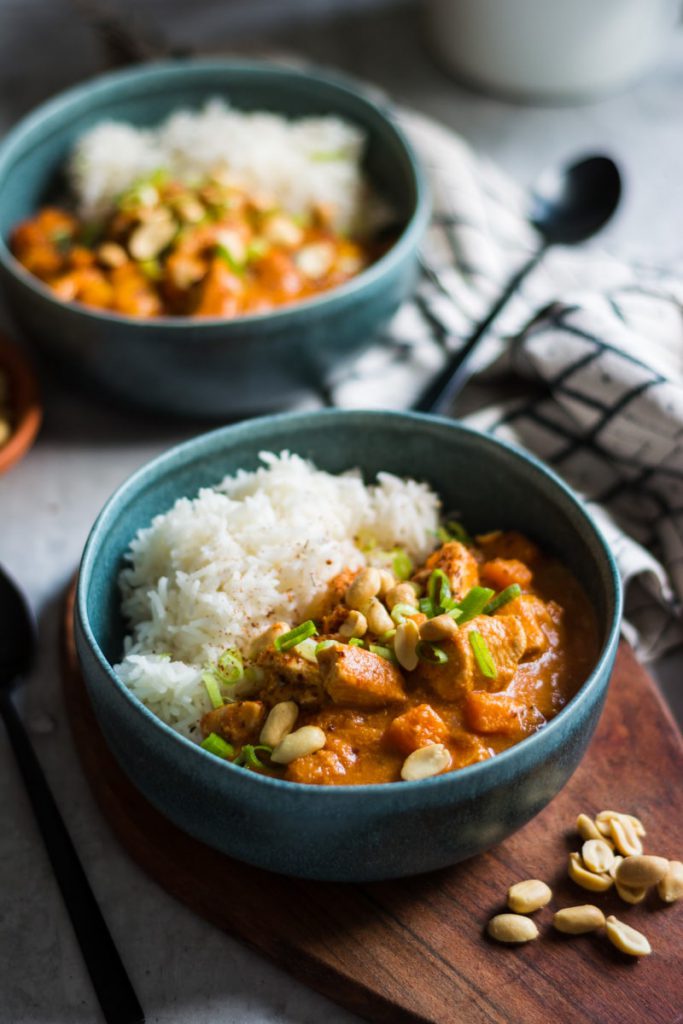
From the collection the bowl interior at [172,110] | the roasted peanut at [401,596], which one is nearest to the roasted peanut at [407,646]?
the roasted peanut at [401,596]

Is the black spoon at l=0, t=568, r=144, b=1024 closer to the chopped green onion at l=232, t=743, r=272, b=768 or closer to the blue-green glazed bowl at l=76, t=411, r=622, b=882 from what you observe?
the blue-green glazed bowl at l=76, t=411, r=622, b=882

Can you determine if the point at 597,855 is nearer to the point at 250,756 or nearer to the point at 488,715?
the point at 488,715

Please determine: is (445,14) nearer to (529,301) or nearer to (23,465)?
(529,301)

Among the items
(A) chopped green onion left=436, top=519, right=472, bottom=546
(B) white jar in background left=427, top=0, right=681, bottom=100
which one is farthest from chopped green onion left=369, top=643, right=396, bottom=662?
(B) white jar in background left=427, top=0, right=681, bottom=100

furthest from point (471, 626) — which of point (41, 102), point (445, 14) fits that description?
point (41, 102)

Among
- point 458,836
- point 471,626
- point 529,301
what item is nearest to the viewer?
point 458,836

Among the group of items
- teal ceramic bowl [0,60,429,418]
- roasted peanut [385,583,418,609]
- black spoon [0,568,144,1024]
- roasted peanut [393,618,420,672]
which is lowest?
black spoon [0,568,144,1024]
